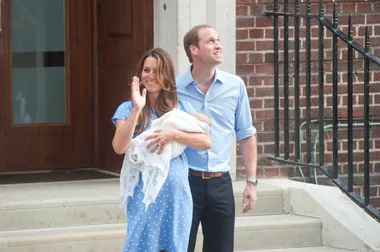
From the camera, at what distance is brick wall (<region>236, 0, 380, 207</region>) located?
7.93 meters

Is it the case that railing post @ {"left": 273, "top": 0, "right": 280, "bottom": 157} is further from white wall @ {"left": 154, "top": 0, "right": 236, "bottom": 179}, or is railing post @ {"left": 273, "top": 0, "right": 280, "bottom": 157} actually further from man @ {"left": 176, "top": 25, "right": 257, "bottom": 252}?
man @ {"left": 176, "top": 25, "right": 257, "bottom": 252}

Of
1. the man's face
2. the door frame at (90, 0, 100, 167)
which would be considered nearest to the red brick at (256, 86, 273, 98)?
the door frame at (90, 0, 100, 167)

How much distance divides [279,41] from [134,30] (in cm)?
112

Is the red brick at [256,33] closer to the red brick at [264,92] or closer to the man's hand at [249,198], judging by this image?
the red brick at [264,92]

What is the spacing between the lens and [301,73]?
811 centimetres

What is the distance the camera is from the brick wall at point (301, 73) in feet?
26.0

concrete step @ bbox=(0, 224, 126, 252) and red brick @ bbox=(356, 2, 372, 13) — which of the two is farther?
red brick @ bbox=(356, 2, 372, 13)

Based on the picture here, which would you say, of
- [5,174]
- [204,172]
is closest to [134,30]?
[5,174]

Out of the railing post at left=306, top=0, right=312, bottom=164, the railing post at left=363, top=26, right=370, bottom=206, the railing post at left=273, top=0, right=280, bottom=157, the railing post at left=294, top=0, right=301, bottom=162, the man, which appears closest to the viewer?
the man

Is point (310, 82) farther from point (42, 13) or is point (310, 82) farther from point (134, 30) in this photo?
point (42, 13)

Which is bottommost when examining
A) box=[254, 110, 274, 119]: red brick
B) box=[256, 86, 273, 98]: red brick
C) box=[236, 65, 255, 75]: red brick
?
box=[254, 110, 274, 119]: red brick

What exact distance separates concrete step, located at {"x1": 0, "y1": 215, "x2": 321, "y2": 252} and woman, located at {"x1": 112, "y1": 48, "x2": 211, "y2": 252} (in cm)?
157

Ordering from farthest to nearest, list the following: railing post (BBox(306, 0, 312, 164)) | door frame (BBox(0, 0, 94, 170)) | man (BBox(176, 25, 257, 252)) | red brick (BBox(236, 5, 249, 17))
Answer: door frame (BBox(0, 0, 94, 170)) → red brick (BBox(236, 5, 249, 17)) → railing post (BBox(306, 0, 312, 164)) → man (BBox(176, 25, 257, 252))

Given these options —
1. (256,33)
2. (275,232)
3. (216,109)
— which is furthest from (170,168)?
(256,33)
